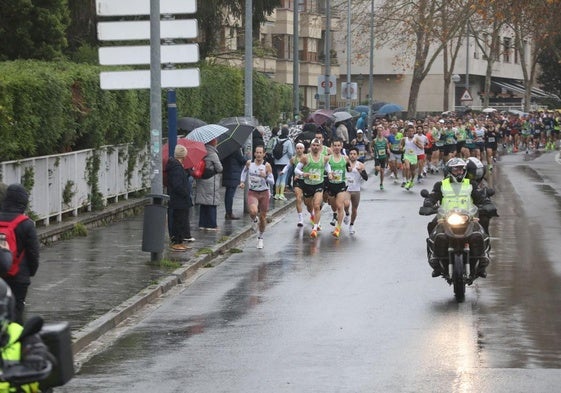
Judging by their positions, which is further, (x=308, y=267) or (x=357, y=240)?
(x=357, y=240)

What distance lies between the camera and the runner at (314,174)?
2320 cm

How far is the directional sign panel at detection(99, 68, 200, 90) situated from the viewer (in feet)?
57.7

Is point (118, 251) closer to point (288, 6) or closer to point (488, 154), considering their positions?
point (488, 154)

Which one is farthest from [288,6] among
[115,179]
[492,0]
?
[115,179]

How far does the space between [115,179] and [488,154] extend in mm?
22404

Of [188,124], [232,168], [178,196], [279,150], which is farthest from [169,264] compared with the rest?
[279,150]

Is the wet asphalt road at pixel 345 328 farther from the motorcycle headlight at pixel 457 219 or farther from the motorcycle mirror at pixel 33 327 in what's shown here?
the motorcycle mirror at pixel 33 327

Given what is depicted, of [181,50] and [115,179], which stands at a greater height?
[181,50]

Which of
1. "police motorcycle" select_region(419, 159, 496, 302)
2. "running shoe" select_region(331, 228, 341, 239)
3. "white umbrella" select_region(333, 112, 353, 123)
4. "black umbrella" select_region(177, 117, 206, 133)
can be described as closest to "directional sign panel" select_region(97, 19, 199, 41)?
"police motorcycle" select_region(419, 159, 496, 302)

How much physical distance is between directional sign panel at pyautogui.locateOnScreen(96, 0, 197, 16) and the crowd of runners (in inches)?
171

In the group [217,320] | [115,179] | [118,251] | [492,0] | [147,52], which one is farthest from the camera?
[492,0]

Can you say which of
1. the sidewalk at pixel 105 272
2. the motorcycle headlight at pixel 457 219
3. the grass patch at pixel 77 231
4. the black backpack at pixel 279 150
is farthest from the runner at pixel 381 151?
Answer: the motorcycle headlight at pixel 457 219

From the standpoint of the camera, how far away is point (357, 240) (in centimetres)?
2277

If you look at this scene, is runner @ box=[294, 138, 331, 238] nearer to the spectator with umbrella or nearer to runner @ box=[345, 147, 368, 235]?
runner @ box=[345, 147, 368, 235]
